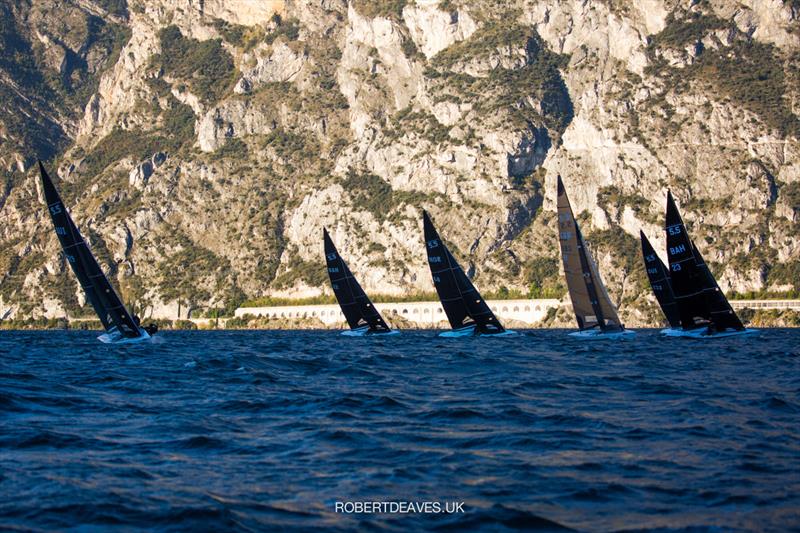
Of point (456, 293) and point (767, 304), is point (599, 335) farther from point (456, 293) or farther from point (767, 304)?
point (767, 304)

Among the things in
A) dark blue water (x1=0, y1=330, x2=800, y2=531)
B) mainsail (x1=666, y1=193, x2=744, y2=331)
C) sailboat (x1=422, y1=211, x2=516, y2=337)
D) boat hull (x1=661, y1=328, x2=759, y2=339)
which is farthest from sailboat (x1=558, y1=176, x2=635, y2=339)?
dark blue water (x1=0, y1=330, x2=800, y2=531)

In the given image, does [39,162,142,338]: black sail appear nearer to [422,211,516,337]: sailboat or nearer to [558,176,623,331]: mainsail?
[422,211,516,337]: sailboat

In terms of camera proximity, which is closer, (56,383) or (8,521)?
(8,521)

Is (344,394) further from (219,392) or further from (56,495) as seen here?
(56,495)

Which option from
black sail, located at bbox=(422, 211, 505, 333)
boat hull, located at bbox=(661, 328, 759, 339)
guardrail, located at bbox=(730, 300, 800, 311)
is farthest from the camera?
guardrail, located at bbox=(730, 300, 800, 311)

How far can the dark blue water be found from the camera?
17.3 m

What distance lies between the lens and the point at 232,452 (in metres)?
22.7

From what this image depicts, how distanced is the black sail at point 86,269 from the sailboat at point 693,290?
121 feet

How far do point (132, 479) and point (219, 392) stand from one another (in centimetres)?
1533

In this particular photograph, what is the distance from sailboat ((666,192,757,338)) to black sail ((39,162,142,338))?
36.7m

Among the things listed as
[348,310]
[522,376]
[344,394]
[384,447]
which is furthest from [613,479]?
[348,310]

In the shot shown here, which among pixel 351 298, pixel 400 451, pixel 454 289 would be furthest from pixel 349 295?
pixel 400 451

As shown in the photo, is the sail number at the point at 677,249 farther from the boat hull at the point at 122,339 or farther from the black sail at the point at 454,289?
the boat hull at the point at 122,339

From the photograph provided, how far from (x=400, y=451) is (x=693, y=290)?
2098 inches
